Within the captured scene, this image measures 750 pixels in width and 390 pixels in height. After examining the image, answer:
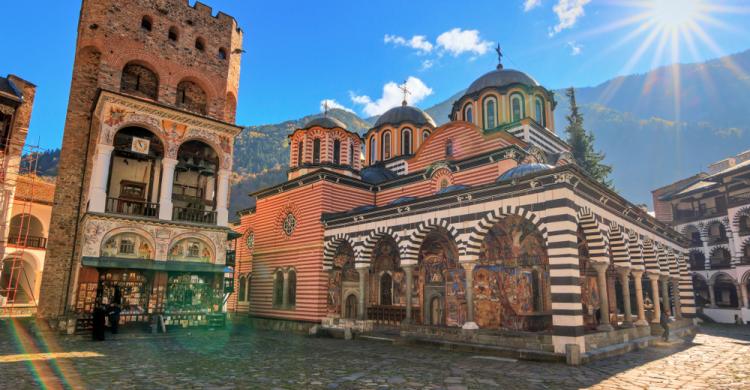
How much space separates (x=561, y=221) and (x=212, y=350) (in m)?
10.0

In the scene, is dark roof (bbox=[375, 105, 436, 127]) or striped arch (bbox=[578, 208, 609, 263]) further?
dark roof (bbox=[375, 105, 436, 127])

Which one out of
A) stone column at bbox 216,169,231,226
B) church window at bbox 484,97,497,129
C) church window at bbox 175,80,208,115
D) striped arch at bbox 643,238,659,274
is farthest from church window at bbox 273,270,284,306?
striped arch at bbox 643,238,659,274

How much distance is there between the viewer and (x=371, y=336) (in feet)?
50.1

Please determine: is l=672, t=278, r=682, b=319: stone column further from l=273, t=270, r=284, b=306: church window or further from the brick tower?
the brick tower

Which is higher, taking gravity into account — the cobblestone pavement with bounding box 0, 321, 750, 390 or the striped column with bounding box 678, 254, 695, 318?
the striped column with bounding box 678, 254, 695, 318

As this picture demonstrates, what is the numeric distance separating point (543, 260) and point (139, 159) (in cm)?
1699

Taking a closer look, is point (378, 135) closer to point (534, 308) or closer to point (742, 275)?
point (534, 308)

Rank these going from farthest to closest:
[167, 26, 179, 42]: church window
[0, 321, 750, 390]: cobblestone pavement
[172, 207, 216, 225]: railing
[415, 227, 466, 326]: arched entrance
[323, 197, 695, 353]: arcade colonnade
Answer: [167, 26, 179, 42]: church window < [172, 207, 216, 225]: railing < [415, 227, 466, 326]: arched entrance < [323, 197, 695, 353]: arcade colonnade < [0, 321, 750, 390]: cobblestone pavement

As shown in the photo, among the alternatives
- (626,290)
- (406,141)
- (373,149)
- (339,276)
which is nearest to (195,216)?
(339,276)

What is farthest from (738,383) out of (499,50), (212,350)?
(499,50)

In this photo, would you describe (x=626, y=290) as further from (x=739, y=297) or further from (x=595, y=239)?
(x=739, y=297)

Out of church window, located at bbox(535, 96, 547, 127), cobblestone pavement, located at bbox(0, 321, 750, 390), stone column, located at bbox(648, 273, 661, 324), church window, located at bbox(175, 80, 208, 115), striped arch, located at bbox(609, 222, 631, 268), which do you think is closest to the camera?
cobblestone pavement, located at bbox(0, 321, 750, 390)

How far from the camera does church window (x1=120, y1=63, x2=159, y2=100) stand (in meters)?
18.3

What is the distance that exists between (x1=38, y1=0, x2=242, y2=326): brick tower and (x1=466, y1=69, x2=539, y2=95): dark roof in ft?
42.3
